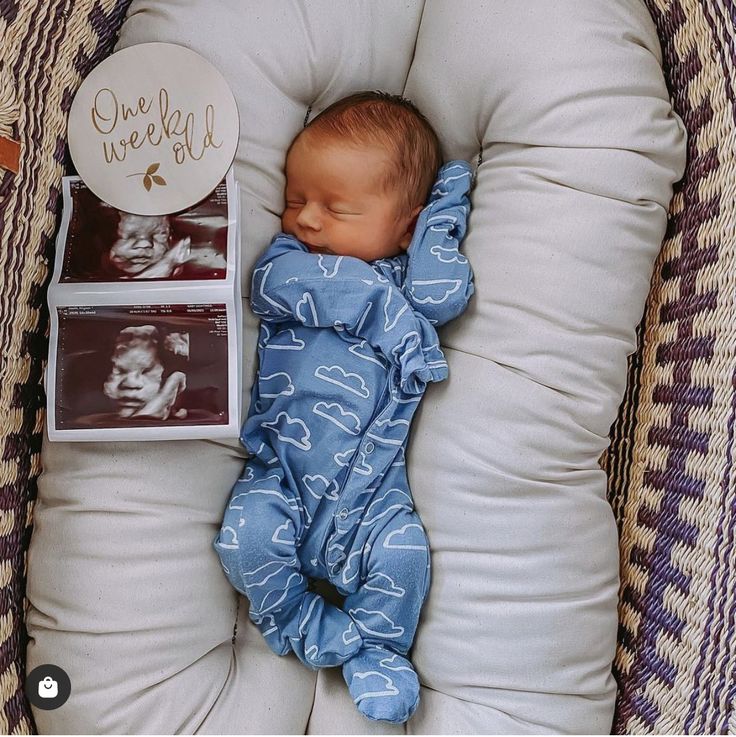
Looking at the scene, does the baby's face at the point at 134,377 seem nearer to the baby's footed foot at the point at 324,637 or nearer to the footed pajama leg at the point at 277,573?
the footed pajama leg at the point at 277,573

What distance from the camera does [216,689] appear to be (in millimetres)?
1233

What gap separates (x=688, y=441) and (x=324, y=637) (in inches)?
23.1

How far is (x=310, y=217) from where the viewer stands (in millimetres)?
1342

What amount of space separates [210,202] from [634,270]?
2.04ft

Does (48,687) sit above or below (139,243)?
below

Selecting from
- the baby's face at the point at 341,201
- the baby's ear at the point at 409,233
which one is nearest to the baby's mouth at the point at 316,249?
the baby's face at the point at 341,201

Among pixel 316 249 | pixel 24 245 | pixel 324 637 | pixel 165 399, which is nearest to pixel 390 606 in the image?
pixel 324 637

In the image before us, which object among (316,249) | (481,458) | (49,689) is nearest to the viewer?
(49,689)

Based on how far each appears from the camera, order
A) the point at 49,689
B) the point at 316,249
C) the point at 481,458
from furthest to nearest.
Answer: the point at 316,249 → the point at 481,458 → the point at 49,689

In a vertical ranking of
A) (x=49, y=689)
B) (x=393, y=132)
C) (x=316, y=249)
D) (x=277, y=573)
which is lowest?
(x=49, y=689)

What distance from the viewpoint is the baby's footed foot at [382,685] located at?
120cm

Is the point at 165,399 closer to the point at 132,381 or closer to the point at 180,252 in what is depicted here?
the point at 132,381

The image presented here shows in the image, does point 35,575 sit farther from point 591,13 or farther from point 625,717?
point 591,13

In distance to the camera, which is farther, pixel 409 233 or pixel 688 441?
pixel 409 233
